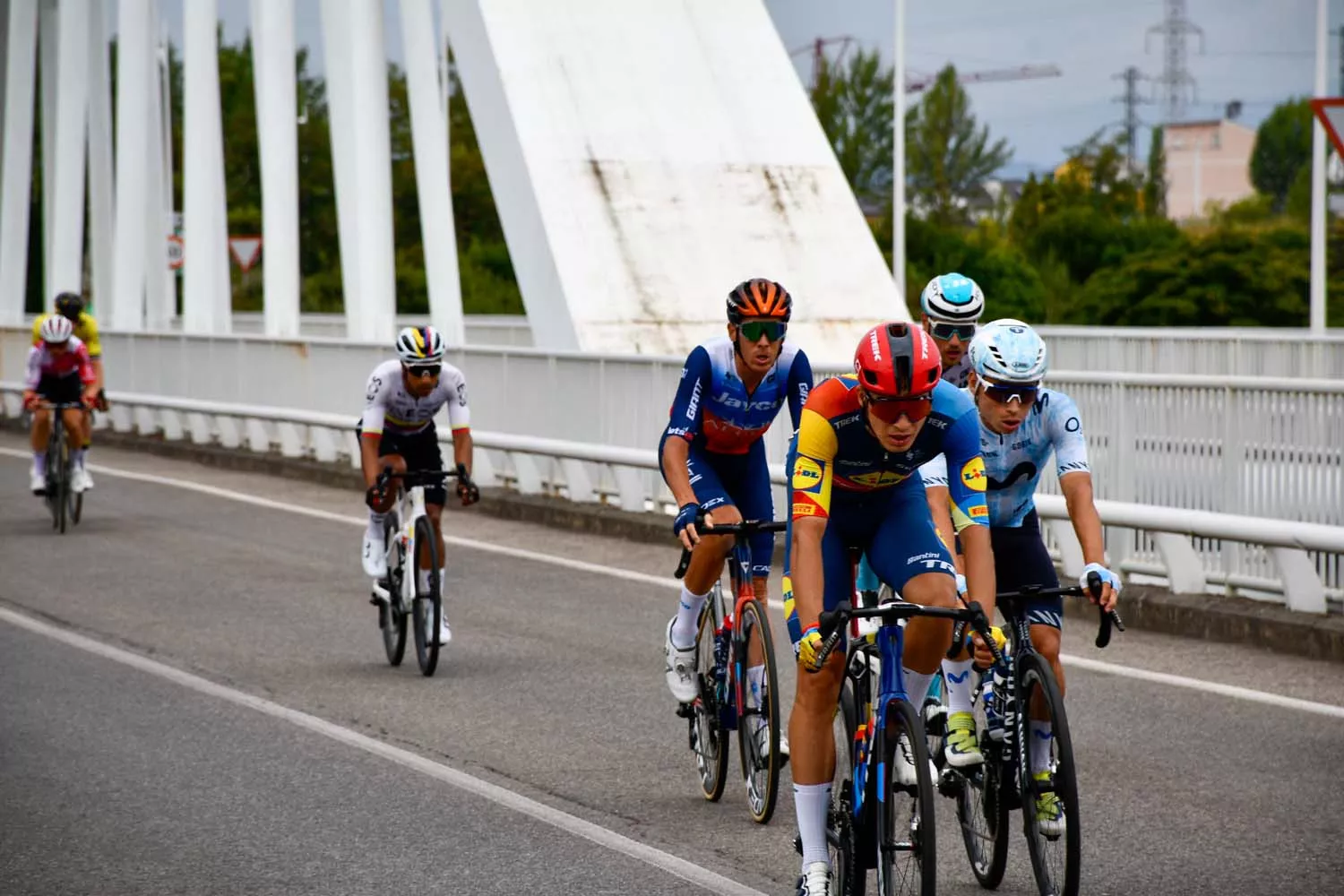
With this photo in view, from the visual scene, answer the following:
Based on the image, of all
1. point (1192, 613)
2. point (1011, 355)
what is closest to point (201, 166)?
point (1192, 613)

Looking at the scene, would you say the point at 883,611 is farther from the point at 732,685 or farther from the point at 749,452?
the point at 749,452

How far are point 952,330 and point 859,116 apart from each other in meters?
93.2

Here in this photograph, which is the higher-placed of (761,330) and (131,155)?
(131,155)

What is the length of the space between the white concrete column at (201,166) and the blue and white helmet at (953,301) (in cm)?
2383

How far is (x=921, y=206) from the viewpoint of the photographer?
96.5 m

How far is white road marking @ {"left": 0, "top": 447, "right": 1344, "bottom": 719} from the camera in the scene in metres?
10.1

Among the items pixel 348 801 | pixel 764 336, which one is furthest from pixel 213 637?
pixel 764 336

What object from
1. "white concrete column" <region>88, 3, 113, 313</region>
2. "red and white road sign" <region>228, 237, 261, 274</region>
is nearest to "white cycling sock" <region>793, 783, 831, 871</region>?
"white concrete column" <region>88, 3, 113, 313</region>

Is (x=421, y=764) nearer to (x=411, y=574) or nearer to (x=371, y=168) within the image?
(x=411, y=574)

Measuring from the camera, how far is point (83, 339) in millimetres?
20172

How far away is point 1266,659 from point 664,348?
1078 centimetres

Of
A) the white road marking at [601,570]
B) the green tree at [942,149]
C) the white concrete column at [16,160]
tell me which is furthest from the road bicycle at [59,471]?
the green tree at [942,149]

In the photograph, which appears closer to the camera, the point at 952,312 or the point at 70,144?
the point at 952,312

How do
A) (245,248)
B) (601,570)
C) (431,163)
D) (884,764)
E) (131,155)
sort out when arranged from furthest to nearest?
(245,248)
(131,155)
(431,163)
(601,570)
(884,764)
